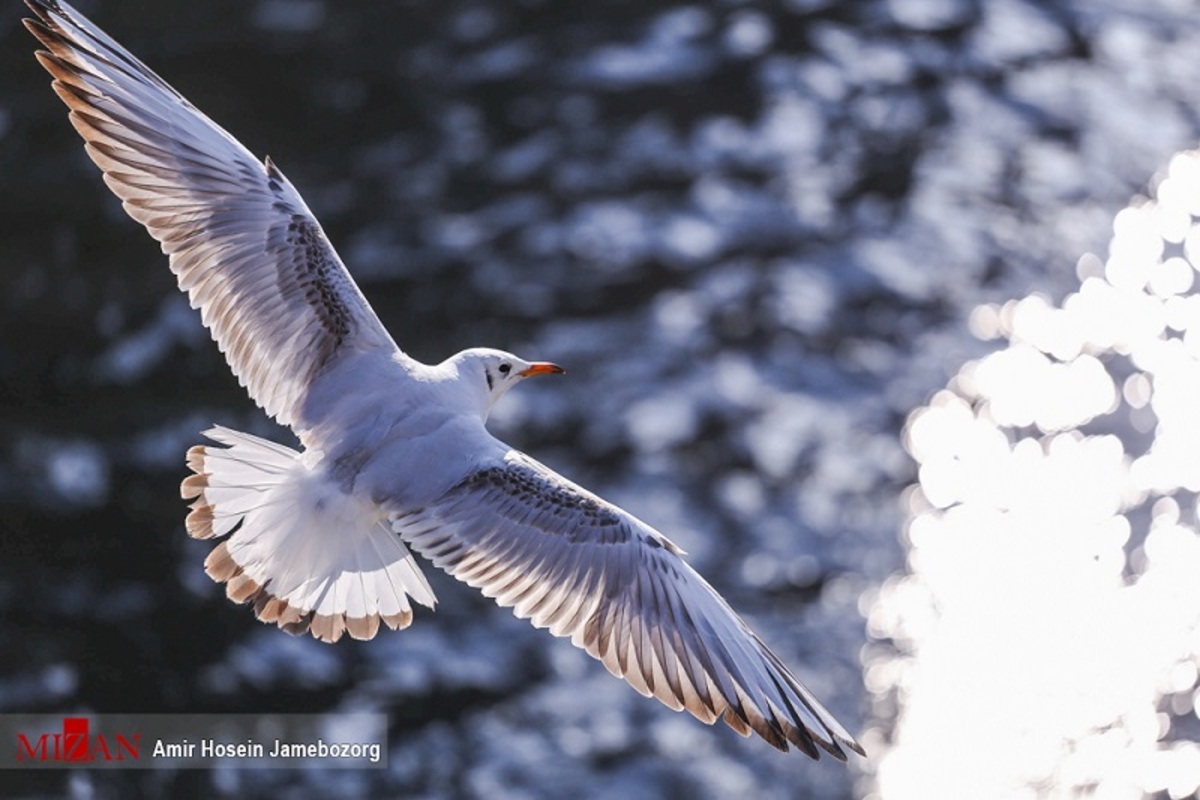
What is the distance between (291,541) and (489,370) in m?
0.91

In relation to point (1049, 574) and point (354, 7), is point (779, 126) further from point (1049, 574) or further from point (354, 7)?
point (1049, 574)

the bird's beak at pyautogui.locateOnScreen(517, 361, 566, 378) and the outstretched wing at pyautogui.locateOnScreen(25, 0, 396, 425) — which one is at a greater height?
the outstretched wing at pyautogui.locateOnScreen(25, 0, 396, 425)

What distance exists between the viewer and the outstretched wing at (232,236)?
6.00 metres

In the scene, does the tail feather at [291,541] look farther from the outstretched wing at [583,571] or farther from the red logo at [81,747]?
the red logo at [81,747]

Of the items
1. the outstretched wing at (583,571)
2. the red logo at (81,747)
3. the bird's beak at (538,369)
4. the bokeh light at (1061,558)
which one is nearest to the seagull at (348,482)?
the outstretched wing at (583,571)

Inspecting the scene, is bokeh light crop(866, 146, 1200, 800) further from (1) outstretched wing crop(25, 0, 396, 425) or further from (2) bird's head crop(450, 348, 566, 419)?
(1) outstretched wing crop(25, 0, 396, 425)

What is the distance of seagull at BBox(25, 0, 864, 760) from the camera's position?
225 inches

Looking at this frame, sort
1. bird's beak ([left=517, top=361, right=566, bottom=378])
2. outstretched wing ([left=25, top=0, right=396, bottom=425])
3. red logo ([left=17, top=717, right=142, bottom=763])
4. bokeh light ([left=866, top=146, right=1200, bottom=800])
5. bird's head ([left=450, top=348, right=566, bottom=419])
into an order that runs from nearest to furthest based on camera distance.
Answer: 1. outstretched wing ([left=25, top=0, right=396, bottom=425])
2. bird's head ([left=450, top=348, right=566, bottom=419])
3. bird's beak ([left=517, top=361, right=566, bottom=378])
4. red logo ([left=17, top=717, right=142, bottom=763])
5. bokeh light ([left=866, top=146, right=1200, bottom=800])

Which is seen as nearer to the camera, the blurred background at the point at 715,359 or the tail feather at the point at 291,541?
the tail feather at the point at 291,541

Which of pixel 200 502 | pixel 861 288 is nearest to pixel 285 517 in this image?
pixel 200 502

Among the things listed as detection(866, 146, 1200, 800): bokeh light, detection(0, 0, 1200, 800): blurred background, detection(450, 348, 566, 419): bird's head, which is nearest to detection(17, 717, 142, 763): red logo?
detection(0, 0, 1200, 800): blurred background

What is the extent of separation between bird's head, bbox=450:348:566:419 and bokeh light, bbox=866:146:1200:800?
9.28 ft

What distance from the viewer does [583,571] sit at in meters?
5.77

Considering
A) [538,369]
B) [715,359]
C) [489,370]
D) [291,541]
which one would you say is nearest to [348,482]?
[291,541]
